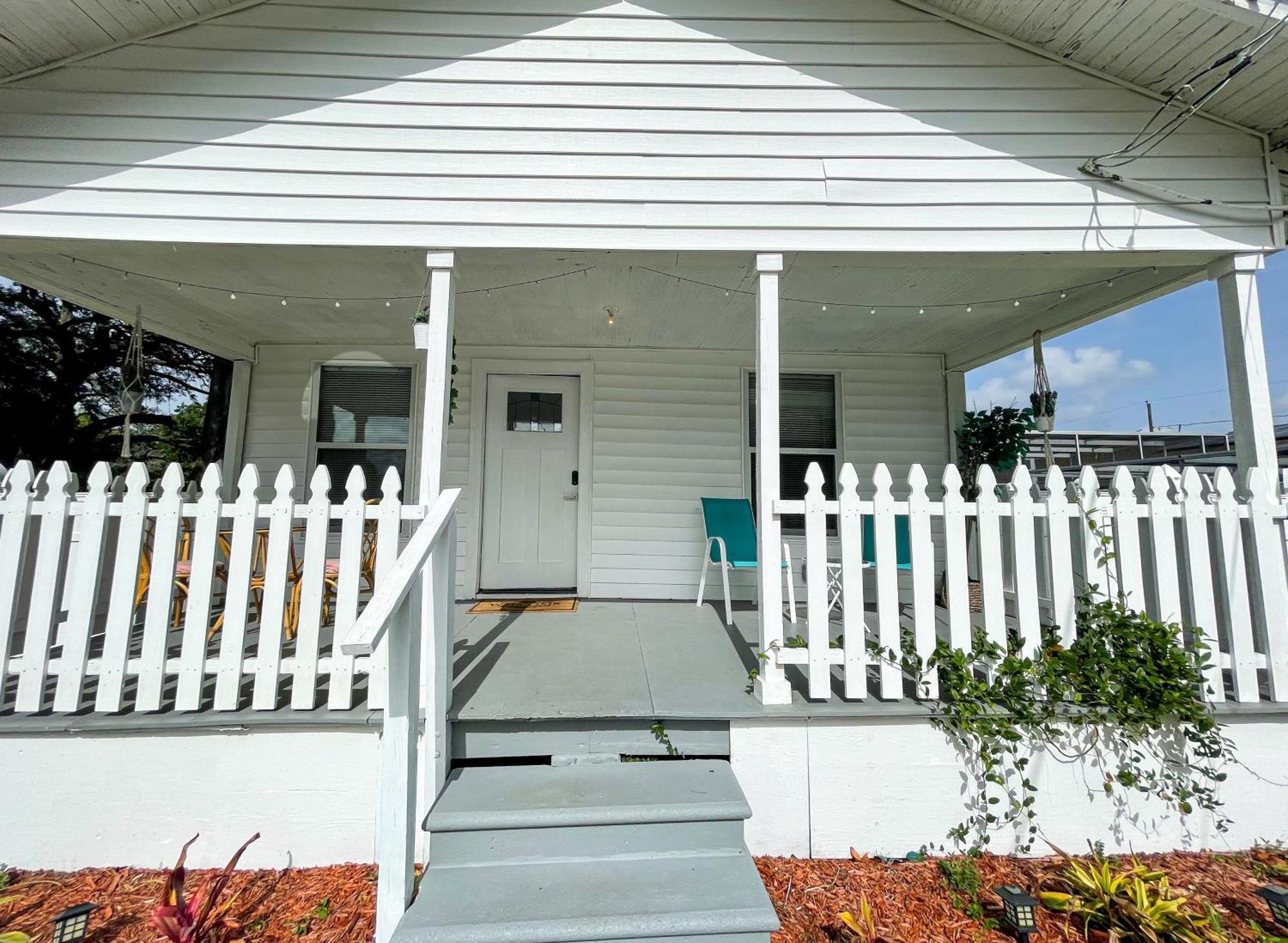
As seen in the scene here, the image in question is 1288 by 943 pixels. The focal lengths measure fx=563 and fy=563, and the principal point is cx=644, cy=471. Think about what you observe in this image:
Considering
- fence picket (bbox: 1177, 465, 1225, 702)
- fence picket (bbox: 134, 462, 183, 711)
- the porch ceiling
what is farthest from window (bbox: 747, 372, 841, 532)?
fence picket (bbox: 134, 462, 183, 711)

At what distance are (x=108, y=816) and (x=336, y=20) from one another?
11.0 ft

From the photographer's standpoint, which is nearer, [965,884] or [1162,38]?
[965,884]

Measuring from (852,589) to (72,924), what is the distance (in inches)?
103

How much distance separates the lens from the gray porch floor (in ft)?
6.89

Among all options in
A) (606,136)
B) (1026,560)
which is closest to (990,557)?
(1026,560)

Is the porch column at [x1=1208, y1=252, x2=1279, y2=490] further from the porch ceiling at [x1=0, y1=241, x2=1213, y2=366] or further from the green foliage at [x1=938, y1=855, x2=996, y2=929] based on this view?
the green foliage at [x1=938, y1=855, x2=996, y2=929]

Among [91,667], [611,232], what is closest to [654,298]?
[611,232]

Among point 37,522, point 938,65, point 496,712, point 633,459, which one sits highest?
point 938,65

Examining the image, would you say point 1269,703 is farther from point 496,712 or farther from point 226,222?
point 226,222

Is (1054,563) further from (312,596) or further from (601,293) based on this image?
(312,596)

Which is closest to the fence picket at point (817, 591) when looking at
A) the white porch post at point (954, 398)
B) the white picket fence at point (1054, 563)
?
the white picket fence at point (1054, 563)

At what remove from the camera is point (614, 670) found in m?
2.54

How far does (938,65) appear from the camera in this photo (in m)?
2.64

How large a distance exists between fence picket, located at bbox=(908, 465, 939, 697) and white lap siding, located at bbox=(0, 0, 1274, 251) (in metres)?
1.20
